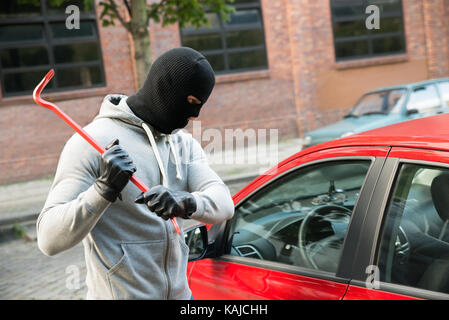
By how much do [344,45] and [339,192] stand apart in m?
13.6

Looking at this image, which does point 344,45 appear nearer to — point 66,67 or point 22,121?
point 66,67

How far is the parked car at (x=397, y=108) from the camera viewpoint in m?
8.59

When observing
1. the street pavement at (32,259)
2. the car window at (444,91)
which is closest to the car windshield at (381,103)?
the car window at (444,91)

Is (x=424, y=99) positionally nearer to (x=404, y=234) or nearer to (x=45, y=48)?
(x=404, y=234)

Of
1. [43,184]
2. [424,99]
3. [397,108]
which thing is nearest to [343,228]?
[397,108]

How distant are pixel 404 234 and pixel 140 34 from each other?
7.46 m

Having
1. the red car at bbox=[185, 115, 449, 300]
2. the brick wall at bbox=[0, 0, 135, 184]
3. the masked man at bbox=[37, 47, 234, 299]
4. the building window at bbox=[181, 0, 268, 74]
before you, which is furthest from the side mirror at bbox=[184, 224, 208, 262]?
the building window at bbox=[181, 0, 268, 74]

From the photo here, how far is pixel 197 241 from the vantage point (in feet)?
8.57

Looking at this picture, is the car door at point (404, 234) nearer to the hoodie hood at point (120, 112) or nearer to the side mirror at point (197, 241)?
the side mirror at point (197, 241)

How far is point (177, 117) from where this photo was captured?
190cm

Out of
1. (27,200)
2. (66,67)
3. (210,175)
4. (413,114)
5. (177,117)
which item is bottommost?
(27,200)

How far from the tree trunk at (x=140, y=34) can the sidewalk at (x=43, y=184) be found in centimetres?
275
